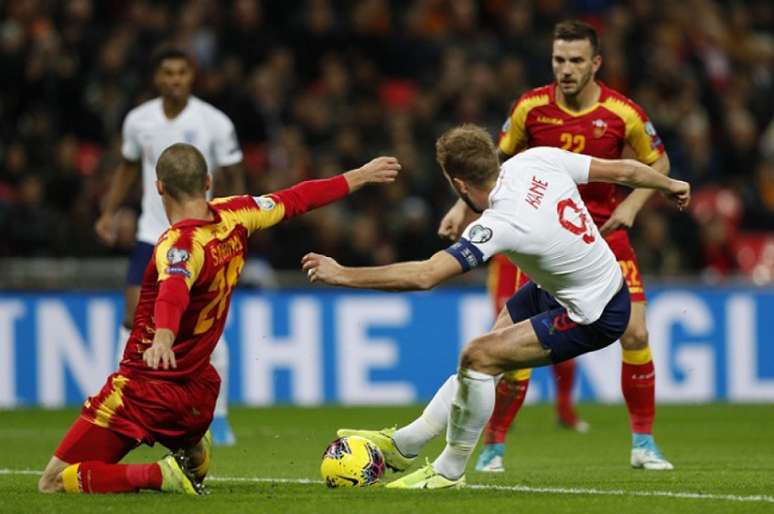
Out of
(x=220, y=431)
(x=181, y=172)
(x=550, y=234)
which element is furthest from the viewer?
(x=220, y=431)

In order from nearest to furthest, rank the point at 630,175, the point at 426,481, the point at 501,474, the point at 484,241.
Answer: the point at 484,241, the point at 426,481, the point at 630,175, the point at 501,474

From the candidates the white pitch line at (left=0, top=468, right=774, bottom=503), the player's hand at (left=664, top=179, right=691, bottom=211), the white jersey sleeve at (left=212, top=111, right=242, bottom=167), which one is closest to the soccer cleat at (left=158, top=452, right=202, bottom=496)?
the white pitch line at (left=0, top=468, right=774, bottom=503)

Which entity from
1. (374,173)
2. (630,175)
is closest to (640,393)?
(630,175)

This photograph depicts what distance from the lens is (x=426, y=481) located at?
7184 millimetres

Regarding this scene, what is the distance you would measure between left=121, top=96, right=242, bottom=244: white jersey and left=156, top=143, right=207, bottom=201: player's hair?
371 cm

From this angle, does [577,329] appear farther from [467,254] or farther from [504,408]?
[504,408]

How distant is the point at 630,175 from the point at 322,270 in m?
1.70

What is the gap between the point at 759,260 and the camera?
16781 millimetres

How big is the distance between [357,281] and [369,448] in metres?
1.18

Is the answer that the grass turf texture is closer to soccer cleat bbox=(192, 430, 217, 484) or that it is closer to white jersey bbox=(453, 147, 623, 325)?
soccer cleat bbox=(192, 430, 217, 484)

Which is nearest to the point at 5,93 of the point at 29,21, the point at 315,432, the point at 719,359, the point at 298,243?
the point at 29,21

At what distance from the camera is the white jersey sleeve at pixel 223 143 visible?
420 inches

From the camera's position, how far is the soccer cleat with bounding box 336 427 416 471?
735cm

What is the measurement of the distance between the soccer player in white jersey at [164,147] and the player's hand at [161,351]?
402 centimetres
